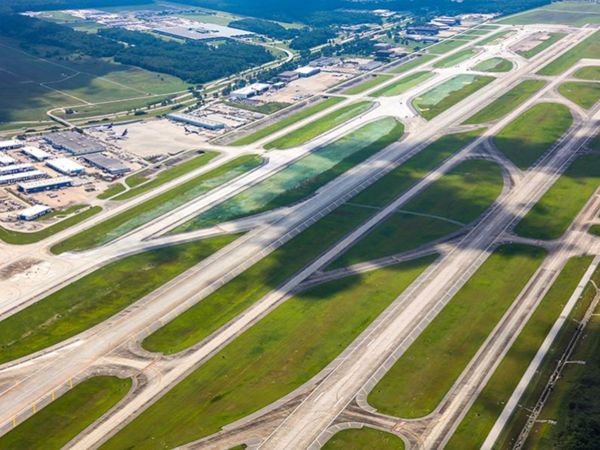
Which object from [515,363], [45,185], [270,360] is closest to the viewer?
[515,363]

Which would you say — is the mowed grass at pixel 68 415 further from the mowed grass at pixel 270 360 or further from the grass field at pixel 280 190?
the grass field at pixel 280 190

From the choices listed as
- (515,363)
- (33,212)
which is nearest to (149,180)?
(33,212)

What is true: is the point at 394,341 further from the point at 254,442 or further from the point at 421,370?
the point at 254,442

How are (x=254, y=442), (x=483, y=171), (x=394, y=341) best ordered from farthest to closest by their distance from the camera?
(x=483, y=171) < (x=394, y=341) < (x=254, y=442)

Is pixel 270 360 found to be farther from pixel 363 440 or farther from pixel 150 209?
pixel 150 209

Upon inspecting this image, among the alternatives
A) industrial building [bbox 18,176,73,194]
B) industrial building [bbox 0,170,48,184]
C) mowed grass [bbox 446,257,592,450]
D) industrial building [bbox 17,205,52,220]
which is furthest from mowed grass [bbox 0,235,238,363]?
mowed grass [bbox 446,257,592,450]

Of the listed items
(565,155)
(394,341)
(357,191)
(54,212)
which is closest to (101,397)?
(394,341)
